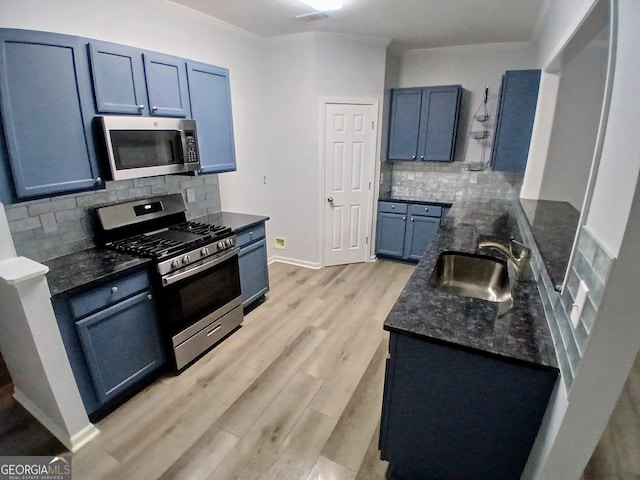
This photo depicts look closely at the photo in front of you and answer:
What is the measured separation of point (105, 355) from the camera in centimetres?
183

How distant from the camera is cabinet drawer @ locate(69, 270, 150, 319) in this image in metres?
1.67

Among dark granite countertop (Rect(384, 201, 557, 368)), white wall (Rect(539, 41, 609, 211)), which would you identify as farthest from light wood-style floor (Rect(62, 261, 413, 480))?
white wall (Rect(539, 41, 609, 211))

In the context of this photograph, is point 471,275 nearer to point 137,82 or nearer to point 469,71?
point 137,82

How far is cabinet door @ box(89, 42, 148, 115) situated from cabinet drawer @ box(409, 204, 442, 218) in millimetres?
3139

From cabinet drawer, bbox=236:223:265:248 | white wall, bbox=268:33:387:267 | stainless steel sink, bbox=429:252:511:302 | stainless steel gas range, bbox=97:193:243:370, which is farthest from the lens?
white wall, bbox=268:33:387:267

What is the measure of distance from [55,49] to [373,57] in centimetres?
307

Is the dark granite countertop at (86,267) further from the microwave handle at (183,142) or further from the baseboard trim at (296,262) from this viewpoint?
the baseboard trim at (296,262)

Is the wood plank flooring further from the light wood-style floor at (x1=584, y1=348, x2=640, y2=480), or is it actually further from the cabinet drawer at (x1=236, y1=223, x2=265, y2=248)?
the light wood-style floor at (x1=584, y1=348, x2=640, y2=480)

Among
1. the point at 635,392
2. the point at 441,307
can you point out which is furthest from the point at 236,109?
the point at 635,392

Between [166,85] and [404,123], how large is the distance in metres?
2.85

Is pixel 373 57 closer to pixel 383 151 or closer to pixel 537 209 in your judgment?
pixel 383 151

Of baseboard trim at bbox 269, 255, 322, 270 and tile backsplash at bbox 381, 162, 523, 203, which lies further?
baseboard trim at bbox 269, 255, 322, 270

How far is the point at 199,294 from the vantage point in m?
2.31
